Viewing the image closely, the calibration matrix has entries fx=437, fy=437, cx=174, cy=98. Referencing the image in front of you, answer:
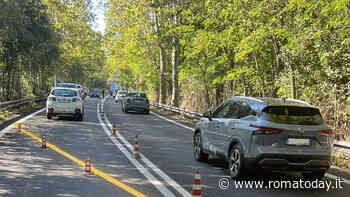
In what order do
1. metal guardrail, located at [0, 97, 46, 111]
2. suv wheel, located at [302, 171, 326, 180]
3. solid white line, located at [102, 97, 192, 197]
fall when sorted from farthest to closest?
metal guardrail, located at [0, 97, 46, 111] < suv wheel, located at [302, 171, 326, 180] < solid white line, located at [102, 97, 192, 197]

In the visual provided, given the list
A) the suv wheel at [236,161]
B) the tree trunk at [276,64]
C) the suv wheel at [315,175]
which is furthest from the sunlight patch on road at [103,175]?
the tree trunk at [276,64]

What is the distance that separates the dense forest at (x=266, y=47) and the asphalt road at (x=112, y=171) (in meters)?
5.86

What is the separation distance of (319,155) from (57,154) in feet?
21.1

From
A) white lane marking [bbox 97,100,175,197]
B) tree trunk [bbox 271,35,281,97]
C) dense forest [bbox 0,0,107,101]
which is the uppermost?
dense forest [bbox 0,0,107,101]

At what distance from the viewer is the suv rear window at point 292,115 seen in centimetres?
803

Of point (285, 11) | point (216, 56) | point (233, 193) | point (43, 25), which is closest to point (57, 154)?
point (233, 193)

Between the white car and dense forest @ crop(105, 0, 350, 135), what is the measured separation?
7.46 meters

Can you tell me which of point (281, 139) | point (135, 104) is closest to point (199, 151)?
point (281, 139)

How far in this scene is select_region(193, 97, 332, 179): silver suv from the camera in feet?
25.8

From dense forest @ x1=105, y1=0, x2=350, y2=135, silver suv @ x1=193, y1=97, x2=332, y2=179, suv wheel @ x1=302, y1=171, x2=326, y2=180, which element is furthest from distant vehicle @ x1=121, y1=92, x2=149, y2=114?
suv wheel @ x1=302, y1=171, x2=326, y2=180

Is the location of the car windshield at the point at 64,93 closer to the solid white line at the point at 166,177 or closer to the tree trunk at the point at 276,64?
the tree trunk at the point at 276,64

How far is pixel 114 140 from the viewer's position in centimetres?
1445

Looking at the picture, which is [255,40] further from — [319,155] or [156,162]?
[319,155]

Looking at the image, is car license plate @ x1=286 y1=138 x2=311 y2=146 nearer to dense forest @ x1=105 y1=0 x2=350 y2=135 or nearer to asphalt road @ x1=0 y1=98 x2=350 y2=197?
asphalt road @ x1=0 y1=98 x2=350 y2=197
